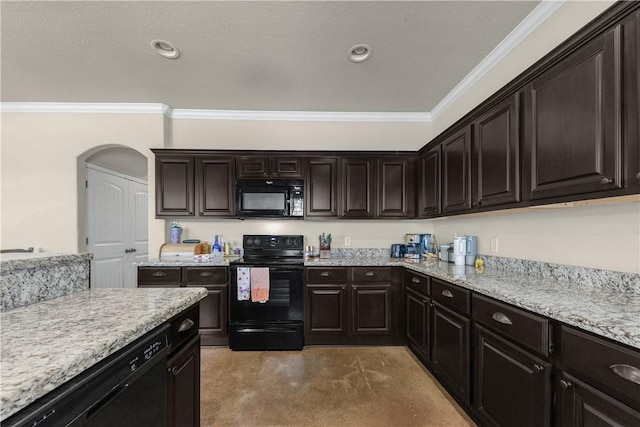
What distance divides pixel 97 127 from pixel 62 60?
1063mm

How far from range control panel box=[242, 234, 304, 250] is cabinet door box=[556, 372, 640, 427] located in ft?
8.10

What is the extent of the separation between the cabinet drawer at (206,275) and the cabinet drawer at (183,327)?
1.58 m

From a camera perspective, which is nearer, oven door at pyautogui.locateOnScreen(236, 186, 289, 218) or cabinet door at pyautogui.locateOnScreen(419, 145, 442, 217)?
cabinet door at pyautogui.locateOnScreen(419, 145, 442, 217)

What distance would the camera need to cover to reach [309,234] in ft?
12.0

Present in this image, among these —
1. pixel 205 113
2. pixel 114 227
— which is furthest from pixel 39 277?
pixel 114 227

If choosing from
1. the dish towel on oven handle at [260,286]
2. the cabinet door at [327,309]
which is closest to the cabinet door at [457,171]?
the cabinet door at [327,309]

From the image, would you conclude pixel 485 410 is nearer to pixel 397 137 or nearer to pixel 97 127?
pixel 397 137

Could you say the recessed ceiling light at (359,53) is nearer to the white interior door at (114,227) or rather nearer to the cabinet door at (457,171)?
the cabinet door at (457,171)

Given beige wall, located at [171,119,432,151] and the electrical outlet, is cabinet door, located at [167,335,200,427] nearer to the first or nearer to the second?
the electrical outlet

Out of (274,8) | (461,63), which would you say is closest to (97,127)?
(274,8)

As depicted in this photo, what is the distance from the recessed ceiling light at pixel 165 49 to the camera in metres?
2.26

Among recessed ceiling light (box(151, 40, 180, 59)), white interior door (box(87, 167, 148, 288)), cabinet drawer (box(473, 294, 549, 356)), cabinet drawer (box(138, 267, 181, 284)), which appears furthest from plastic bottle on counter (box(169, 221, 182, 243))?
cabinet drawer (box(473, 294, 549, 356))

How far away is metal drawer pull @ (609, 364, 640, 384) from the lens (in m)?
0.90

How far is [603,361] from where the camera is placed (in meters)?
1.00
